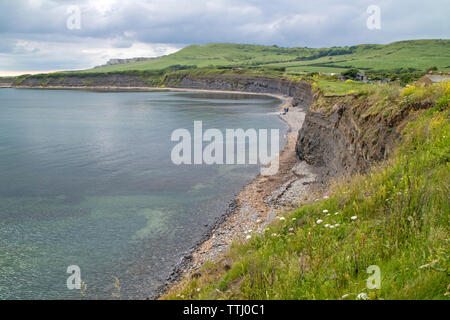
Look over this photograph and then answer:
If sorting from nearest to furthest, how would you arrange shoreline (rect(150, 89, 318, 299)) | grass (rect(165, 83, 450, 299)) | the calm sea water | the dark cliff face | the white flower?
the white flower < grass (rect(165, 83, 450, 299)) < shoreline (rect(150, 89, 318, 299)) < the calm sea water < the dark cliff face

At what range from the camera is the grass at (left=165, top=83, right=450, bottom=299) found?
19.5 ft

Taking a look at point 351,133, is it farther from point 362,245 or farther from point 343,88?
point 343,88

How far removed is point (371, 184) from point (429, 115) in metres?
6.00

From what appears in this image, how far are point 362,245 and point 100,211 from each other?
77.4 ft

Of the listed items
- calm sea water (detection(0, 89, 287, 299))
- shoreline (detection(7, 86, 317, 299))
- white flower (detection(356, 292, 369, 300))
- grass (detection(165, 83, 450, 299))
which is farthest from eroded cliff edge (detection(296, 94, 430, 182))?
white flower (detection(356, 292, 369, 300))

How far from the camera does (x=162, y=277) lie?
17297 millimetres

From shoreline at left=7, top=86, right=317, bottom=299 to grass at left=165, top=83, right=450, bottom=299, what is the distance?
10.1 feet

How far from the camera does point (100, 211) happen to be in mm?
26688

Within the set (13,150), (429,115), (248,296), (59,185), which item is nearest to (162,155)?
(59,185)

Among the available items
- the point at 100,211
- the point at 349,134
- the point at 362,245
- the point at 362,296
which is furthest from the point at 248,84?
the point at 362,296

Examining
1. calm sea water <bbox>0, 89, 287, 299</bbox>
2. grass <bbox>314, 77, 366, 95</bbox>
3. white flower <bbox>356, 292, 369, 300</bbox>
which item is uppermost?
grass <bbox>314, 77, 366, 95</bbox>

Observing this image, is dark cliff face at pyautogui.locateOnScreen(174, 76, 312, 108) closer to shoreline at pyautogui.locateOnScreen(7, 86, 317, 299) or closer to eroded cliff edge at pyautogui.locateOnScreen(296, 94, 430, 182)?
eroded cliff edge at pyautogui.locateOnScreen(296, 94, 430, 182)

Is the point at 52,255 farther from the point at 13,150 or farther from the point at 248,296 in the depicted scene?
the point at 13,150

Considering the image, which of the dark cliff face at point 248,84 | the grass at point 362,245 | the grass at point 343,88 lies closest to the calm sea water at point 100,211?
the grass at point 362,245
